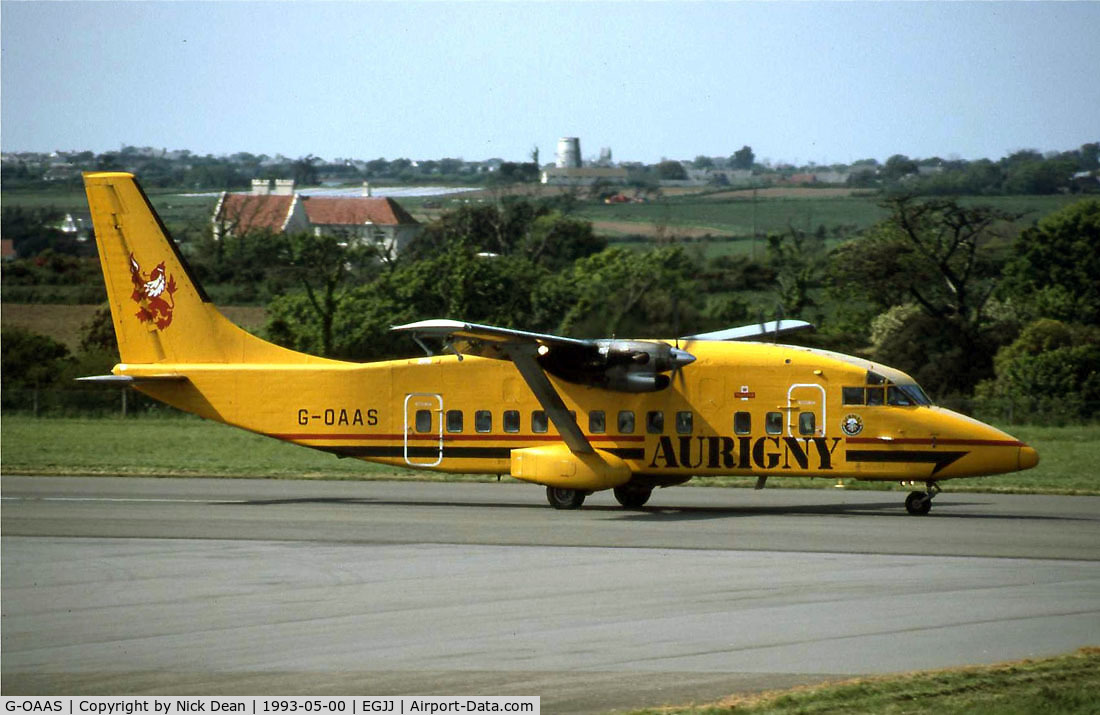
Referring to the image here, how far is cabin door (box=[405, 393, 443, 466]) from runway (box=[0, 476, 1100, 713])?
103 centimetres

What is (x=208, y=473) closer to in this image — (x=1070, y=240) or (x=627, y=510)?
(x=627, y=510)

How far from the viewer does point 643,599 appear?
13.5 meters

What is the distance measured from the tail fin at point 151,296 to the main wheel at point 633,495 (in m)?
6.16

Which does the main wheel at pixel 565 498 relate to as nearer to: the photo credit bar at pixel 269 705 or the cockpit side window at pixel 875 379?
the cockpit side window at pixel 875 379

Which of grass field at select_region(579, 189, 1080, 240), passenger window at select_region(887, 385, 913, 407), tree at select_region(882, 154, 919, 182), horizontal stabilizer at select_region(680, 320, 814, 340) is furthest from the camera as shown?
tree at select_region(882, 154, 919, 182)

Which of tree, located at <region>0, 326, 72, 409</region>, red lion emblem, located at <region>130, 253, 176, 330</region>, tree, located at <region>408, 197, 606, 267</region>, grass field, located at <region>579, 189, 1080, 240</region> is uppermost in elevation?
grass field, located at <region>579, 189, 1080, 240</region>

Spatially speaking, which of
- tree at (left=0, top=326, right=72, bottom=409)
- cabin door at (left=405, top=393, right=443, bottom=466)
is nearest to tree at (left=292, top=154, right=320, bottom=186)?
tree at (left=0, top=326, right=72, bottom=409)

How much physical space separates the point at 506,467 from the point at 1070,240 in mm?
45270

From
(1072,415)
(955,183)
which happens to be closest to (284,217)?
(955,183)

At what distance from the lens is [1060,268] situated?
58.7 metres

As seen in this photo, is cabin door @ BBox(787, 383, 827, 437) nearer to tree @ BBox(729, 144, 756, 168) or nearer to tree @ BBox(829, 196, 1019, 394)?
tree @ BBox(829, 196, 1019, 394)

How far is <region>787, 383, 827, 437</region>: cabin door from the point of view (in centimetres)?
2125

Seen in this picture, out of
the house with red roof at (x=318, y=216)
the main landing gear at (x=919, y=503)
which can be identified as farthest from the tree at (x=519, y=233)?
the main landing gear at (x=919, y=503)

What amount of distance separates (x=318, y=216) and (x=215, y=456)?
66.4m
